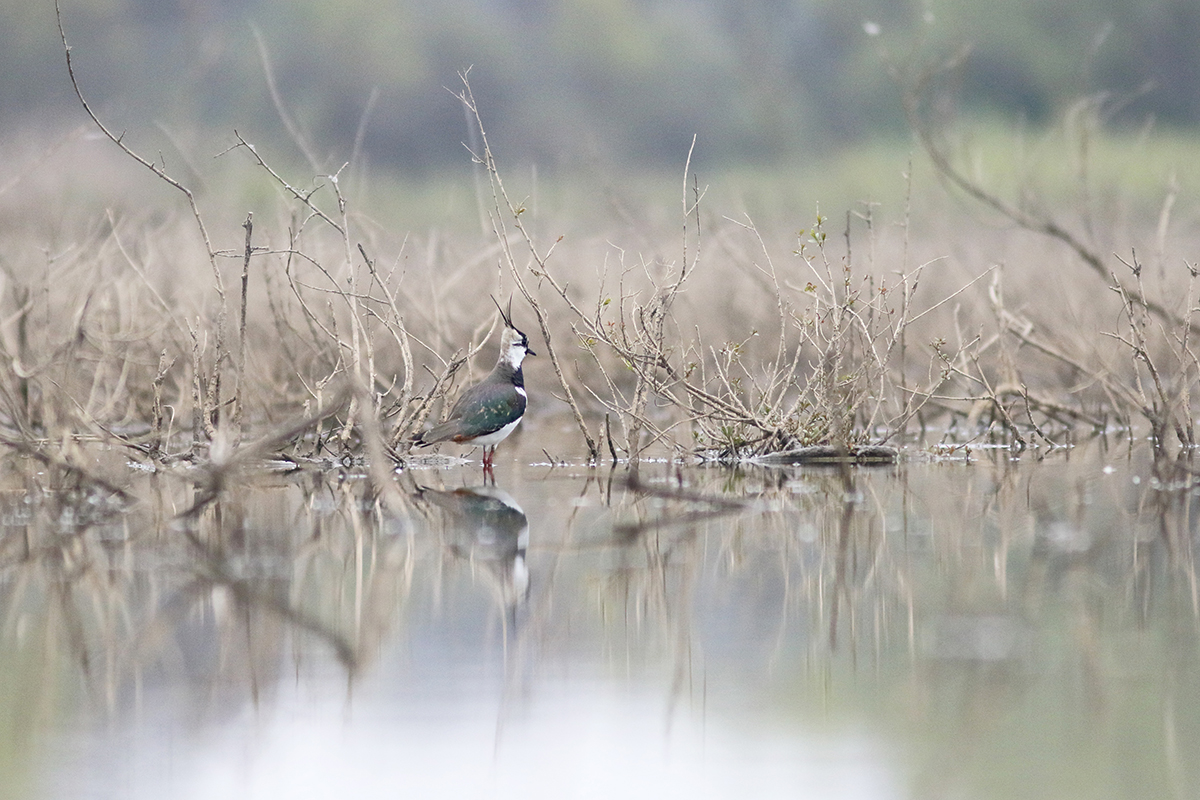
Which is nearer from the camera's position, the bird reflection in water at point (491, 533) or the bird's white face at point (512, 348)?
the bird reflection in water at point (491, 533)

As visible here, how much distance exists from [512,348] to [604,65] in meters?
18.8

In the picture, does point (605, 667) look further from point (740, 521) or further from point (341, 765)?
point (740, 521)

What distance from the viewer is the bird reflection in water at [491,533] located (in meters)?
5.20

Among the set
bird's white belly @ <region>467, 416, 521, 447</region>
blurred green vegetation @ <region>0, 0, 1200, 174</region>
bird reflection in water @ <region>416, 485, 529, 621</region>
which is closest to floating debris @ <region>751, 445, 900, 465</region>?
bird's white belly @ <region>467, 416, 521, 447</region>

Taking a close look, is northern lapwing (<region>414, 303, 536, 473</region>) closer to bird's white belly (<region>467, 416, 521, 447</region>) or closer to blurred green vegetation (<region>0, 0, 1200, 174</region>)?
bird's white belly (<region>467, 416, 521, 447</region>)

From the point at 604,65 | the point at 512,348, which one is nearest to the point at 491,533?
the point at 512,348

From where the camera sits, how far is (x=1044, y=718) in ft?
11.7

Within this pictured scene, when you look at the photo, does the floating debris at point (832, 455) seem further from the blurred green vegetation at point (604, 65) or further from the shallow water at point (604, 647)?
the blurred green vegetation at point (604, 65)

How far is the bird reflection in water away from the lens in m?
5.20

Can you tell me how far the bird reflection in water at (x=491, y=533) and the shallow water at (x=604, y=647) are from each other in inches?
0.9

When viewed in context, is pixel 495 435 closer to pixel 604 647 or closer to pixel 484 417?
pixel 484 417

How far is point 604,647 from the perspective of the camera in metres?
4.31

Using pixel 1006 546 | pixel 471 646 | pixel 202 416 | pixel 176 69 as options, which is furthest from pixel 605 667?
pixel 176 69

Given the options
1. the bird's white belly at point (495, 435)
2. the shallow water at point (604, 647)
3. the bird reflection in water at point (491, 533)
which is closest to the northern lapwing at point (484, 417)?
the bird's white belly at point (495, 435)
